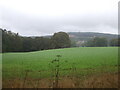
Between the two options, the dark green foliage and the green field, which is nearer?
the green field

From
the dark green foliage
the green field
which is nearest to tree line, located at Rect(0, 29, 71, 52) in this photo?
the green field

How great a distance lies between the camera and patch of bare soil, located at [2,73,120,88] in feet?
10.7

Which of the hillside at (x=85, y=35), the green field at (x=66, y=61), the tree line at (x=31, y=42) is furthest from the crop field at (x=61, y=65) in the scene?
the hillside at (x=85, y=35)

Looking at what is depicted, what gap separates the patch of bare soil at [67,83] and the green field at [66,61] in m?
0.10

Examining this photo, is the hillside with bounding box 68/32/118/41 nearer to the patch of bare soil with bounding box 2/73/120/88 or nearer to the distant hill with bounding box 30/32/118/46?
the distant hill with bounding box 30/32/118/46

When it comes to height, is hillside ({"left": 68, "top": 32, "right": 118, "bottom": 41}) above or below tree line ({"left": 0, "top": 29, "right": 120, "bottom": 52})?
above

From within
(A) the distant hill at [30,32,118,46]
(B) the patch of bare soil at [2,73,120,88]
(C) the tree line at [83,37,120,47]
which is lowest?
(B) the patch of bare soil at [2,73,120,88]

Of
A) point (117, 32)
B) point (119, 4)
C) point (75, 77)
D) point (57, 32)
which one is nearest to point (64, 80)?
point (75, 77)

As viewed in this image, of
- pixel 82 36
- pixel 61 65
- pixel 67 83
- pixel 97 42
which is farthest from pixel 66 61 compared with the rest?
pixel 97 42

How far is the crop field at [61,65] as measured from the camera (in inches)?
133

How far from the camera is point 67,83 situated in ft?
10.8

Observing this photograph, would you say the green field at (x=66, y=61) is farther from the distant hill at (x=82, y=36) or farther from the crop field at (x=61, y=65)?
the distant hill at (x=82, y=36)

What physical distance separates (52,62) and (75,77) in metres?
0.55

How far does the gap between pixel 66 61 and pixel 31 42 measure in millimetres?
832
